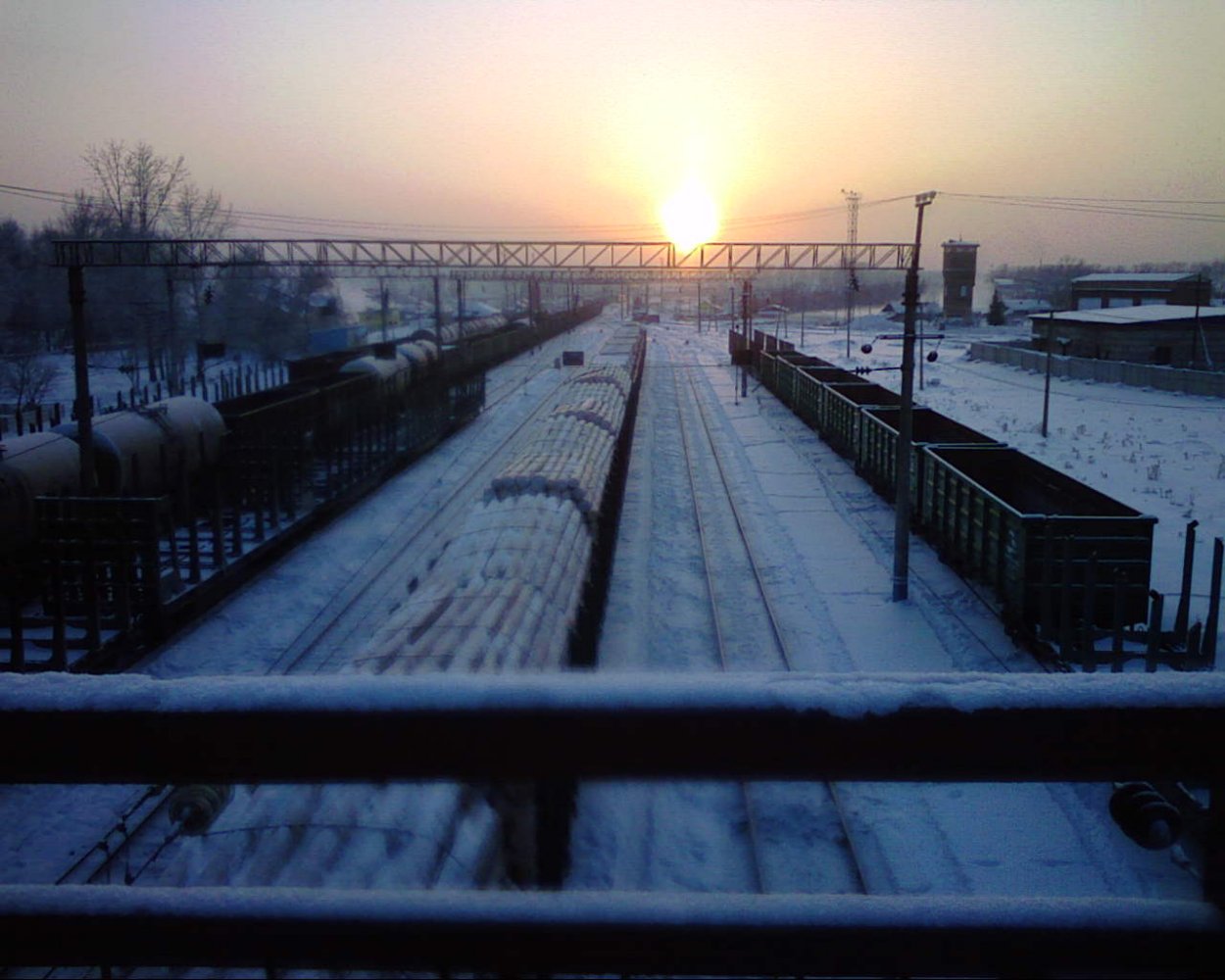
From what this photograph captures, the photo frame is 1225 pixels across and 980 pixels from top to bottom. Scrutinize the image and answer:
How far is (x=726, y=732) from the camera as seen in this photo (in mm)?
1445

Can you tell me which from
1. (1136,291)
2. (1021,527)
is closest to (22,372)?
(1021,527)

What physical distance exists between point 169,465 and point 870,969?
1719 cm

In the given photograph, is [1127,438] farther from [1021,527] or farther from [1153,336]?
[1021,527]

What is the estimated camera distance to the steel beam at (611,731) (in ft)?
4.70

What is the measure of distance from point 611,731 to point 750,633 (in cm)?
1145

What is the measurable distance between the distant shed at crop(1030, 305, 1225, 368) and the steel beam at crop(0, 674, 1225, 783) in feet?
141

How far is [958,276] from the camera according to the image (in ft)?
253

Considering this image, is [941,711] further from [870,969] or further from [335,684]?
[335,684]

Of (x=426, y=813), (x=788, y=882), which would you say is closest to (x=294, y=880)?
(x=426, y=813)

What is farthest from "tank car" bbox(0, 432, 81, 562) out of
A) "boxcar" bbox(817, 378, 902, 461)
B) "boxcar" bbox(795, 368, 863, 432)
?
"boxcar" bbox(795, 368, 863, 432)

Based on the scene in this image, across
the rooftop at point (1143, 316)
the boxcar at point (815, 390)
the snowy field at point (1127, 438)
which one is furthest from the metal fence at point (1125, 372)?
the boxcar at point (815, 390)

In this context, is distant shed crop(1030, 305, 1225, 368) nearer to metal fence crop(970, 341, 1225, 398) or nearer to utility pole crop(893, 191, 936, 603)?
metal fence crop(970, 341, 1225, 398)

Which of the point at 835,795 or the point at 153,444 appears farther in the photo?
the point at 153,444

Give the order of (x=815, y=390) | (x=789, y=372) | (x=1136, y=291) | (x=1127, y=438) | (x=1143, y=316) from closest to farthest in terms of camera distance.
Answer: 1. (x=1127, y=438)
2. (x=815, y=390)
3. (x=789, y=372)
4. (x=1143, y=316)
5. (x=1136, y=291)
